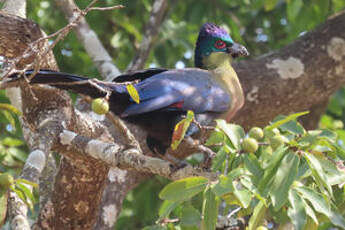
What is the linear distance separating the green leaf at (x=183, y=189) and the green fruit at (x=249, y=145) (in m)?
0.17

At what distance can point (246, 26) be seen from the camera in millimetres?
5695

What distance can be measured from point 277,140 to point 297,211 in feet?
0.82

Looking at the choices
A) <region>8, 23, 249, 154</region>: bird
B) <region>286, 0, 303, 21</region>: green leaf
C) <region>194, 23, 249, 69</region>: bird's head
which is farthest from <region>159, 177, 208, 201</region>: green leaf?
<region>286, 0, 303, 21</region>: green leaf

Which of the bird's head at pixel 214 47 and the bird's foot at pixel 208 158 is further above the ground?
the bird's head at pixel 214 47

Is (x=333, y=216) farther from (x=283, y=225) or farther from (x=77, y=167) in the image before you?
(x=77, y=167)

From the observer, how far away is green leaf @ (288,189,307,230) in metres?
1.88

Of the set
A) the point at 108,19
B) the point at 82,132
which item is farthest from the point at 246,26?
the point at 82,132

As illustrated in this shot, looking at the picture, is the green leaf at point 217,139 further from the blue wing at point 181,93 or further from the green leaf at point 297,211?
the blue wing at point 181,93

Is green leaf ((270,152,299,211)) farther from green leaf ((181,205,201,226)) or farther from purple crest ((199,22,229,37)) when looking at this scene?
purple crest ((199,22,229,37))

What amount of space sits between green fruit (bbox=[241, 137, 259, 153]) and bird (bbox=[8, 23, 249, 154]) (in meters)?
0.83

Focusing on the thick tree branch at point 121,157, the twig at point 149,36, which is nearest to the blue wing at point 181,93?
the thick tree branch at point 121,157

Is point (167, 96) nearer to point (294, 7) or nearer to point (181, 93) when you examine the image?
point (181, 93)

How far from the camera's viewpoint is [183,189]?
1.97 metres

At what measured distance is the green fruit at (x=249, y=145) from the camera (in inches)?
79.4
